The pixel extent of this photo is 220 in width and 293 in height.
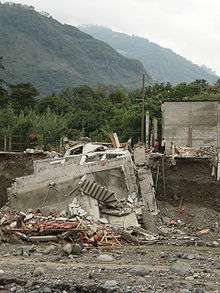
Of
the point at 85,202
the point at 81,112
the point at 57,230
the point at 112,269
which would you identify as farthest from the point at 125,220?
the point at 81,112

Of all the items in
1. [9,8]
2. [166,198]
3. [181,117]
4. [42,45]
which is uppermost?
[9,8]

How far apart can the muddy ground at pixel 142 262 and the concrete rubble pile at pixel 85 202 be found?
755 millimetres

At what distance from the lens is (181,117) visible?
32.4 metres

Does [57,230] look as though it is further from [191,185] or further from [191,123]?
[191,123]

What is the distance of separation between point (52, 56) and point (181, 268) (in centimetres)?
10594

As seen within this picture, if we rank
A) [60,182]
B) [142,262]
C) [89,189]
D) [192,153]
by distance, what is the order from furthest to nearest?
1. [192,153]
2. [60,182]
3. [89,189]
4. [142,262]

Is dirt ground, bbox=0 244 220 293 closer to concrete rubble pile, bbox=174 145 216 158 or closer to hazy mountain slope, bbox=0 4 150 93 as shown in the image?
concrete rubble pile, bbox=174 145 216 158

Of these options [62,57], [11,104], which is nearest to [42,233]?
[11,104]

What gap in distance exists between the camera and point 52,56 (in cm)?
11662

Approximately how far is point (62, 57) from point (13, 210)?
10224cm

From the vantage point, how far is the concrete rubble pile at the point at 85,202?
1823 centimetres

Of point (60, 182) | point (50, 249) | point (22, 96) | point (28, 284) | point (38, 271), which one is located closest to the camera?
point (28, 284)

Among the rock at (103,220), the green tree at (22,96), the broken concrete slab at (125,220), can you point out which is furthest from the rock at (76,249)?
the green tree at (22,96)

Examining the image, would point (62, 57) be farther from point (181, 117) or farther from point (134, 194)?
point (134, 194)
